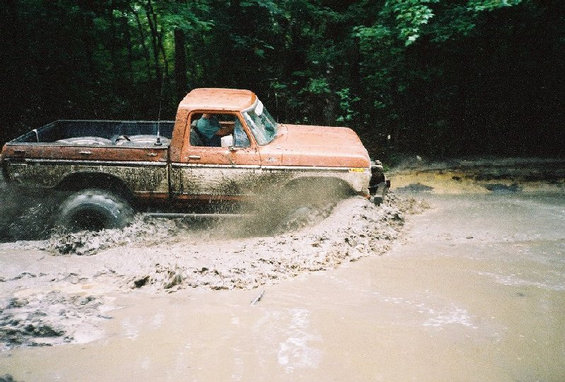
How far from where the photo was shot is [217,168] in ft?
19.0

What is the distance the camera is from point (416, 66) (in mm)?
10109

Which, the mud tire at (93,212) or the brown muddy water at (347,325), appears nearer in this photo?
the brown muddy water at (347,325)

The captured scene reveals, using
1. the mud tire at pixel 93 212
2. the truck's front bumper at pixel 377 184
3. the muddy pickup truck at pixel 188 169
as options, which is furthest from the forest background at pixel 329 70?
the mud tire at pixel 93 212

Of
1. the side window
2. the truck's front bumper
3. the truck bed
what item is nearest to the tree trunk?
the truck bed

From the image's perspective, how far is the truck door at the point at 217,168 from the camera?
5.76m

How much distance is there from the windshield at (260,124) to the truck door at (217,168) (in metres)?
0.11

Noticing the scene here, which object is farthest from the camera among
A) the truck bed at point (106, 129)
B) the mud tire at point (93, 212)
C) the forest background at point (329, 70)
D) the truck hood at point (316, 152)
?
the forest background at point (329, 70)

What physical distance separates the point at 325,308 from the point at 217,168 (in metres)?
2.42

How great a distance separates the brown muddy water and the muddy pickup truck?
0.78 meters

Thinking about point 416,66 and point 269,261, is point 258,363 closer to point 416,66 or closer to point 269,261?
point 269,261

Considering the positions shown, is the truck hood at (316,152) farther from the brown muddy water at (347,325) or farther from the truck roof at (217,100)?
the brown muddy water at (347,325)

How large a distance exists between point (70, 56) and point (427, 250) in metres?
8.79

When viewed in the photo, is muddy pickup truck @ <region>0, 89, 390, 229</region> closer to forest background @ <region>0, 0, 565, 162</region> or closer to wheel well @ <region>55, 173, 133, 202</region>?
wheel well @ <region>55, 173, 133, 202</region>

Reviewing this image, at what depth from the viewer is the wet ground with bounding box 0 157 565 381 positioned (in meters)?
3.43
